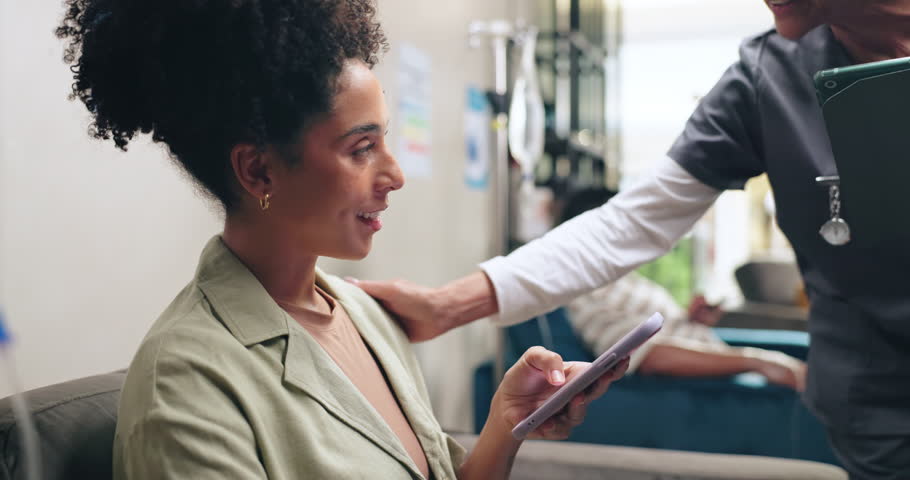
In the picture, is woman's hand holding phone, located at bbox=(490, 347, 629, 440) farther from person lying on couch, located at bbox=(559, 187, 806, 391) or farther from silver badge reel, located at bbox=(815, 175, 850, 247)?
person lying on couch, located at bbox=(559, 187, 806, 391)

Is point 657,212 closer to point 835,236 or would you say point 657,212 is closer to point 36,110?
point 835,236

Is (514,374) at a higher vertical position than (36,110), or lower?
lower

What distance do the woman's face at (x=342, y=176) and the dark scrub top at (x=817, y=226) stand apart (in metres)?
0.63

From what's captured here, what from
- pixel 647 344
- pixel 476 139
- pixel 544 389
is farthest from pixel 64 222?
pixel 476 139

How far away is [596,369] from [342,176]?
1.23 feet

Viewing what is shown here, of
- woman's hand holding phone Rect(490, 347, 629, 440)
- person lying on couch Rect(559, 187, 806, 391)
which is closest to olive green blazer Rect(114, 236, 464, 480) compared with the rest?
woman's hand holding phone Rect(490, 347, 629, 440)

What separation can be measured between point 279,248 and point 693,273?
237 inches

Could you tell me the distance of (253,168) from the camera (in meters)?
0.99

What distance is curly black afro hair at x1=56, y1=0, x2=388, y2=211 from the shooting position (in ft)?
3.02

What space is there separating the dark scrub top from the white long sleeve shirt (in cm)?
6

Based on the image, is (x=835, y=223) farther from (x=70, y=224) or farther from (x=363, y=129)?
(x=70, y=224)

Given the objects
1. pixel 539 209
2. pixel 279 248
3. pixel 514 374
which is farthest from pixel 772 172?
pixel 539 209

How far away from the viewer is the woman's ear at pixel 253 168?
0.98 metres

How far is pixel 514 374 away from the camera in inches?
43.8
